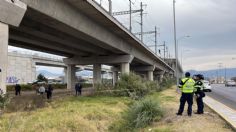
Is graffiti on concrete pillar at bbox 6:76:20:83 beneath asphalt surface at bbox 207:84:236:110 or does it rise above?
above

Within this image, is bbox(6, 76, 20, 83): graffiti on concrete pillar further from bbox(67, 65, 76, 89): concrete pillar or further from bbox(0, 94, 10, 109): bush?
bbox(0, 94, 10, 109): bush

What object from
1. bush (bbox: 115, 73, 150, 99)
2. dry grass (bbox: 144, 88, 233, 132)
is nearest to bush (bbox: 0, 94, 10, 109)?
dry grass (bbox: 144, 88, 233, 132)

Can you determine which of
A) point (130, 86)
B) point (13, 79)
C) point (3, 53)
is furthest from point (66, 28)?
point (13, 79)

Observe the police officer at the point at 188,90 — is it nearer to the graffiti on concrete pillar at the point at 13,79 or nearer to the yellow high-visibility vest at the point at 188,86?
the yellow high-visibility vest at the point at 188,86

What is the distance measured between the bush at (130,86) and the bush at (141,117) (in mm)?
16197

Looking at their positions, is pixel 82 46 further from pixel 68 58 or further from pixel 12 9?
pixel 12 9

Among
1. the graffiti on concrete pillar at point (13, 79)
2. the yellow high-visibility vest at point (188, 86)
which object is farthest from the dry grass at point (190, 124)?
the graffiti on concrete pillar at point (13, 79)

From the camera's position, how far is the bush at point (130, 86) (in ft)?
101

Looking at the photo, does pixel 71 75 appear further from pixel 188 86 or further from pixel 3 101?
pixel 188 86

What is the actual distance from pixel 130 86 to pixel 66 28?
950cm

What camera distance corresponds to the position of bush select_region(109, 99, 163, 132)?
13102mm

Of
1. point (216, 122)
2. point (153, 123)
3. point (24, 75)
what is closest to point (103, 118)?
point (153, 123)

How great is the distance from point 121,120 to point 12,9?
7182 millimetres

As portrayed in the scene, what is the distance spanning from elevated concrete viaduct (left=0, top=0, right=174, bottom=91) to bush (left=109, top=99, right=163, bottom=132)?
572cm
